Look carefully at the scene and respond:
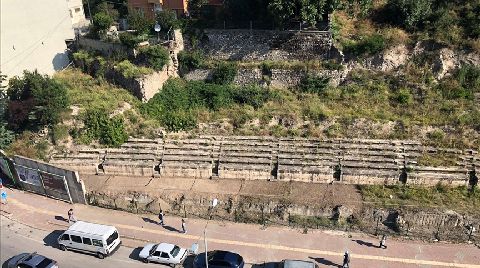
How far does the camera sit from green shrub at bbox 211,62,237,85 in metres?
36.7

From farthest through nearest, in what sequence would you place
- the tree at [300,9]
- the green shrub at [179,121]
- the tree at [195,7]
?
1. the tree at [195,7]
2. the green shrub at [179,121]
3. the tree at [300,9]

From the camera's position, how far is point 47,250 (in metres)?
→ 26.6

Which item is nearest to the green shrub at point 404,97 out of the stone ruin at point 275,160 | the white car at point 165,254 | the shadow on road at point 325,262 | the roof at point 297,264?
the stone ruin at point 275,160

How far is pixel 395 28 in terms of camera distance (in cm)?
3638

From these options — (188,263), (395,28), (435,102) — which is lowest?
(188,263)

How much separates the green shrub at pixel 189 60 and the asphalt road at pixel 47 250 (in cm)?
1692

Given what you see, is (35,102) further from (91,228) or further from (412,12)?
(412,12)

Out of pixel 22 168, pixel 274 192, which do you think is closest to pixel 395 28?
pixel 274 192

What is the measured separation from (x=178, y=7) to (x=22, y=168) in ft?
62.9

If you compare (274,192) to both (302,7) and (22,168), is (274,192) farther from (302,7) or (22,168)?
(22,168)

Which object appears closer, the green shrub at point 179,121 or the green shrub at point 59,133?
the green shrub at point 59,133

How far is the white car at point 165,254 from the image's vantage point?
24.8 m

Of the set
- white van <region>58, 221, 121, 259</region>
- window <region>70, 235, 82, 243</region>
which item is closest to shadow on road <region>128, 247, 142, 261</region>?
white van <region>58, 221, 121, 259</region>

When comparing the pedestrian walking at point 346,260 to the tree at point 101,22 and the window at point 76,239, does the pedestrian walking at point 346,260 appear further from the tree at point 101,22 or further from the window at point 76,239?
the tree at point 101,22
